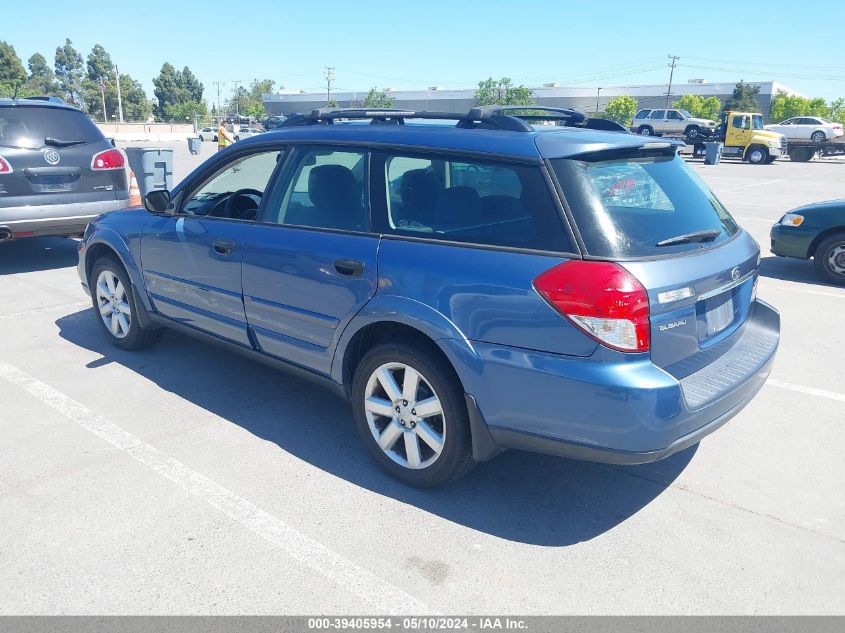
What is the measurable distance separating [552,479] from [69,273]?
6514mm

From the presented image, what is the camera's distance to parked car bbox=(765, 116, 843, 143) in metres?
36.5

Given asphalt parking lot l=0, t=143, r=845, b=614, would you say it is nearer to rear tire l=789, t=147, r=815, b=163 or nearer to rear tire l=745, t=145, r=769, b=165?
rear tire l=745, t=145, r=769, b=165

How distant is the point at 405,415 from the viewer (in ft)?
11.0

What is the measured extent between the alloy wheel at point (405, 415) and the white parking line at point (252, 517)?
2.11ft

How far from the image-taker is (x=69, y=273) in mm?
7934

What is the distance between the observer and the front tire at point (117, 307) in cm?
511

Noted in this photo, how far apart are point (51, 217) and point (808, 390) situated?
7296 mm

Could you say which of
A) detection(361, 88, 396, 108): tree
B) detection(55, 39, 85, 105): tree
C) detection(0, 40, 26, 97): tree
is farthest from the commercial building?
detection(55, 39, 85, 105): tree

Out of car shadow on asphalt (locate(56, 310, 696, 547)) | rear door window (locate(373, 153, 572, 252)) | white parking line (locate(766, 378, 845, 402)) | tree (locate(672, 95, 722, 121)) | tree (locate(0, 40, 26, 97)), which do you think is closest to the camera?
rear door window (locate(373, 153, 572, 252))

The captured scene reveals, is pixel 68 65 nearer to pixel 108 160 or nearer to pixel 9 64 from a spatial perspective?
pixel 9 64

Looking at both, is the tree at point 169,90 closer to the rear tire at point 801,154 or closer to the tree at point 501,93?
the tree at point 501,93

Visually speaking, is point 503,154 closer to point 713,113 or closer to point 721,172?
point 721,172

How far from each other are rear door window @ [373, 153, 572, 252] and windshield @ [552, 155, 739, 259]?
0.12 m

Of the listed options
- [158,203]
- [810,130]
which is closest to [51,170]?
[158,203]
